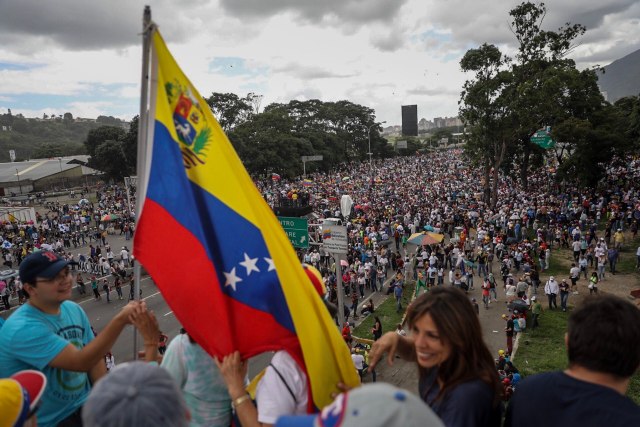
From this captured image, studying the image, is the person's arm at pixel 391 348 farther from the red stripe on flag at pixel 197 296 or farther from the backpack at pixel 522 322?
the backpack at pixel 522 322

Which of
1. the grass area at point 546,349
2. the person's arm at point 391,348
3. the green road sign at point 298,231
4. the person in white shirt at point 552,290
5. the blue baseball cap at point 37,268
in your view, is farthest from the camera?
the person in white shirt at point 552,290

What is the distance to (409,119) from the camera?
105438 millimetres

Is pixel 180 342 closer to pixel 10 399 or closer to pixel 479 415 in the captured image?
pixel 10 399

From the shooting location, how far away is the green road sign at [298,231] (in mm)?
12539

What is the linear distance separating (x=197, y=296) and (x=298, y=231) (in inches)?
411

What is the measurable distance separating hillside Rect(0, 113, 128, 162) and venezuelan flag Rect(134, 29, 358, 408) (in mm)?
82740

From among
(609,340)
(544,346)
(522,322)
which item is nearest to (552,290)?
(522,322)

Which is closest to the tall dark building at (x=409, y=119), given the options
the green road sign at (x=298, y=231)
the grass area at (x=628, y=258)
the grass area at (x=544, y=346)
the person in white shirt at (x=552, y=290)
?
the grass area at (x=628, y=258)

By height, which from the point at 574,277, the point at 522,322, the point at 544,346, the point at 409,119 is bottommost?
the point at 544,346

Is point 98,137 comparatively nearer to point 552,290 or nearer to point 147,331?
point 552,290

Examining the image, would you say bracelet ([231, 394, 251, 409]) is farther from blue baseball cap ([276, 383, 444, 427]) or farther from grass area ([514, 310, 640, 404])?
grass area ([514, 310, 640, 404])

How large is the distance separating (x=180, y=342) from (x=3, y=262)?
27972 mm

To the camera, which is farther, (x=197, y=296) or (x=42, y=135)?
(x=42, y=135)

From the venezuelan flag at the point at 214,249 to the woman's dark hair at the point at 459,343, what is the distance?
520 mm
